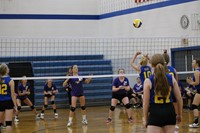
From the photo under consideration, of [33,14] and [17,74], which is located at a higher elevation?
[33,14]

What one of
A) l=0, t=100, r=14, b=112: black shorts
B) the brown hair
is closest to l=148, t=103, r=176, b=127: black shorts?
the brown hair

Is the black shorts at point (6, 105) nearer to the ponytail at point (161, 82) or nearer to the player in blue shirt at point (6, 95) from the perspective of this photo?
the player in blue shirt at point (6, 95)

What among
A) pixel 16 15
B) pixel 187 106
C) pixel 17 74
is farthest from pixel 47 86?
pixel 16 15

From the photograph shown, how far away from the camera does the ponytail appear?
509 centimetres

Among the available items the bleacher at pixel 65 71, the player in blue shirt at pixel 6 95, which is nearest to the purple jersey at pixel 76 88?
the player in blue shirt at pixel 6 95

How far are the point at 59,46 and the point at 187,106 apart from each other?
7557 millimetres

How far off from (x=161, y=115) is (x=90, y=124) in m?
7.59

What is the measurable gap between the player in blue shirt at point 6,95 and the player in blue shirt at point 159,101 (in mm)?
3648

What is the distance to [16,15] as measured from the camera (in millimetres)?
20469

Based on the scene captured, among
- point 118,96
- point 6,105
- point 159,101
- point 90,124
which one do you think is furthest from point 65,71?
point 159,101

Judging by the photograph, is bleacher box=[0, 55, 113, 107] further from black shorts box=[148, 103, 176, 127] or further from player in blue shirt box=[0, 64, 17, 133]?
black shorts box=[148, 103, 176, 127]

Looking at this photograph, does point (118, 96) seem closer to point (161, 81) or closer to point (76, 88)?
point (76, 88)

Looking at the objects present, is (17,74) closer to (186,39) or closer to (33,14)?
(33,14)

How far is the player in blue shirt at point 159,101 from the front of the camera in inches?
201
